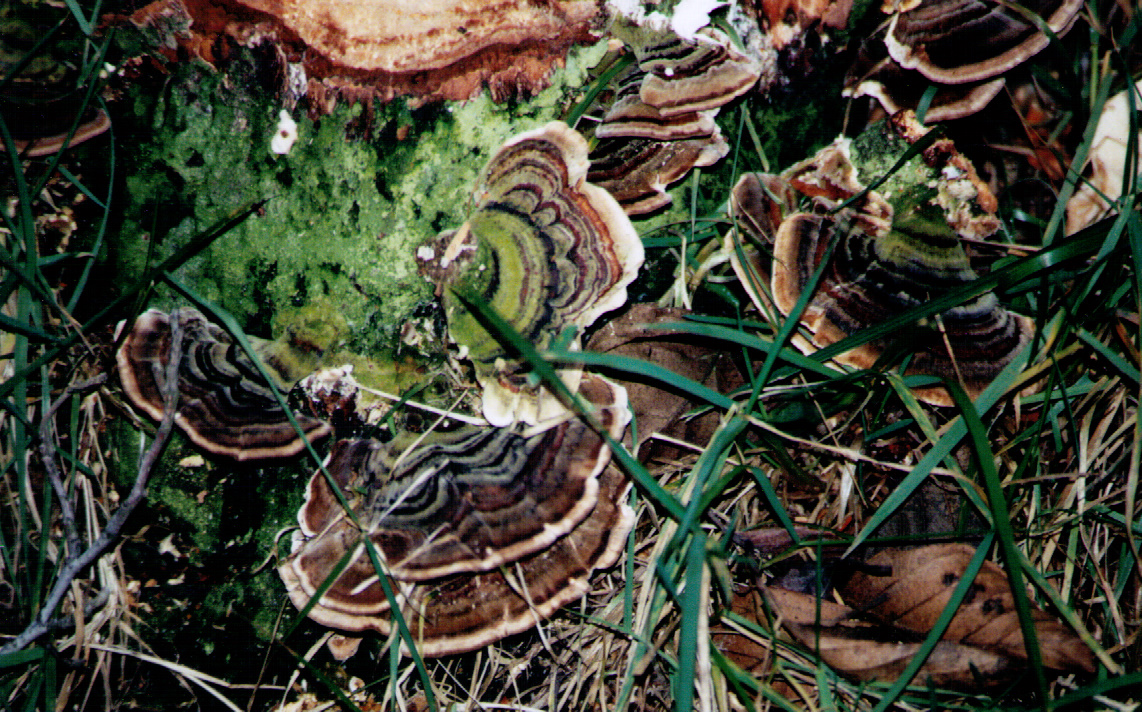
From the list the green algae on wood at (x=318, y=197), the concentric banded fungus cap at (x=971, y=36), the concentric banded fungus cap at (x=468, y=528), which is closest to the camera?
the concentric banded fungus cap at (x=468, y=528)

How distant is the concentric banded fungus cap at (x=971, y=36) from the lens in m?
1.94

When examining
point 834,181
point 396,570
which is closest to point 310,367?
point 396,570

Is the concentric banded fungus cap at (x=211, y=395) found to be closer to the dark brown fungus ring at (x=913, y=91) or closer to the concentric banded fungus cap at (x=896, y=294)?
the concentric banded fungus cap at (x=896, y=294)

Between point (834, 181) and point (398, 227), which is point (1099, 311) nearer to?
point (834, 181)

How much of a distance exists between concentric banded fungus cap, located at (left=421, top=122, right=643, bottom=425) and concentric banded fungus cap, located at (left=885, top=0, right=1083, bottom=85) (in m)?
1.13

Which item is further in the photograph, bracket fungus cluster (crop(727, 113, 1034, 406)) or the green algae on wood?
the green algae on wood

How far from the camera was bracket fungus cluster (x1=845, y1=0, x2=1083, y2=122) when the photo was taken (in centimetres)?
194

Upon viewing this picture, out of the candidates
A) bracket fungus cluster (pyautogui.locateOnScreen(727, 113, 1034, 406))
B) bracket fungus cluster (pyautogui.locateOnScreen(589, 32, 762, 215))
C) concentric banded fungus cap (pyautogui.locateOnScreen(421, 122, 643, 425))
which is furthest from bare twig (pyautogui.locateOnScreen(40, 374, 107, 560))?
bracket fungus cluster (pyautogui.locateOnScreen(727, 113, 1034, 406))

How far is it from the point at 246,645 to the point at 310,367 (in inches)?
38.2

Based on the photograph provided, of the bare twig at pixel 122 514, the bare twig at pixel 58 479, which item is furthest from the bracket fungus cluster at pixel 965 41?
the bare twig at pixel 58 479

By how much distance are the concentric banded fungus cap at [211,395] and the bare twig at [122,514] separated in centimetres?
3

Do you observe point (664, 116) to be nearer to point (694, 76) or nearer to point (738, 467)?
point (694, 76)

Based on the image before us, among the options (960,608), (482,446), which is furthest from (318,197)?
(960,608)

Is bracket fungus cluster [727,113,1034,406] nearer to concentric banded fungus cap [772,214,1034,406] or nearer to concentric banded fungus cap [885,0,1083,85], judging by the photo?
concentric banded fungus cap [772,214,1034,406]
